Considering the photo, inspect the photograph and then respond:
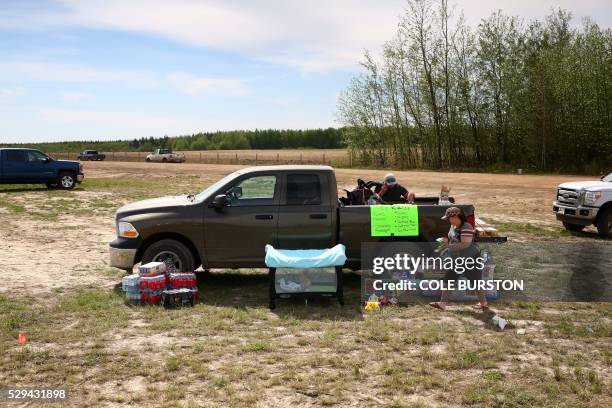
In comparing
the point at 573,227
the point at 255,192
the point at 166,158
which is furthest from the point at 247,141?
the point at 255,192

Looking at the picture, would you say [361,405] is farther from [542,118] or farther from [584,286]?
[542,118]

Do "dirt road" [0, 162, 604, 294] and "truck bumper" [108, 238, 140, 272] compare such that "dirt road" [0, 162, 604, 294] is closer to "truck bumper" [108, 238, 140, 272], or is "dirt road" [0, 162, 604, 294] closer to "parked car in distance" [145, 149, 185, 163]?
"truck bumper" [108, 238, 140, 272]

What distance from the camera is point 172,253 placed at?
9.24 m

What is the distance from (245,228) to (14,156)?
21561 millimetres

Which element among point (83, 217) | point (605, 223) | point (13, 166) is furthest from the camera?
point (13, 166)

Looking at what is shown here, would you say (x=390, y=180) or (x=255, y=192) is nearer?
(x=255, y=192)

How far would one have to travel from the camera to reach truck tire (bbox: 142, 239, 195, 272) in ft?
30.2

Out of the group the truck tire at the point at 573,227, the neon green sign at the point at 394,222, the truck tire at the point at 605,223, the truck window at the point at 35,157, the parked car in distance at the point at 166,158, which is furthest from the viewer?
the parked car in distance at the point at 166,158

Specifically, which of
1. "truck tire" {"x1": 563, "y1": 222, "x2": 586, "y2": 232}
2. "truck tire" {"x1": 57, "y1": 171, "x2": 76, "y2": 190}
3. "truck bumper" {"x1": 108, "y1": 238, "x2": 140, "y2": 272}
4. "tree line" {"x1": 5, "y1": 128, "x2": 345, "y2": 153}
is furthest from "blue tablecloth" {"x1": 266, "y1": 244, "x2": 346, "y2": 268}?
"tree line" {"x1": 5, "y1": 128, "x2": 345, "y2": 153}

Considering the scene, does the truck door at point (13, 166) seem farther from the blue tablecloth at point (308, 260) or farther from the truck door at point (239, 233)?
Answer: the blue tablecloth at point (308, 260)

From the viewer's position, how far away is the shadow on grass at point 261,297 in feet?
26.7

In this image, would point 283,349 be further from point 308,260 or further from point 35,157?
point 35,157

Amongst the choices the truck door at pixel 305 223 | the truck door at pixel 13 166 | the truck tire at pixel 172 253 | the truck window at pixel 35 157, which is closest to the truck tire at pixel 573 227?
the truck door at pixel 305 223

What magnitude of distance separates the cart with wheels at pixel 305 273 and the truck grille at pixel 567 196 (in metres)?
8.92
